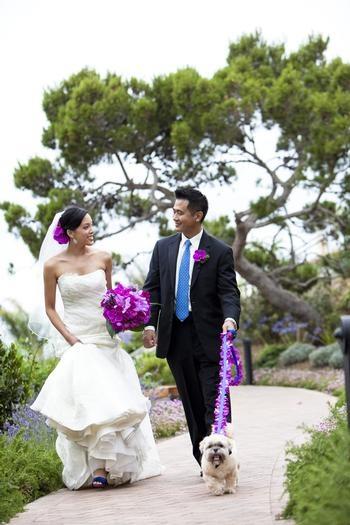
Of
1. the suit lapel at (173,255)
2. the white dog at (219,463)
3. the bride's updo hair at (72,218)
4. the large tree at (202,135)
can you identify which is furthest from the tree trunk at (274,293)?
the white dog at (219,463)

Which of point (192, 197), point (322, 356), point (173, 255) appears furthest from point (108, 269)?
point (322, 356)

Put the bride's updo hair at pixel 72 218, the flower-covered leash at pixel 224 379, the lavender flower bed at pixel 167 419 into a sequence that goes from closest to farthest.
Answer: the flower-covered leash at pixel 224 379 < the bride's updo hair at pixel 72 218 < the lavender flower bed at pixel 167 419

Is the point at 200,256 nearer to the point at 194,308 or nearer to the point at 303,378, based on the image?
the point at 194,308

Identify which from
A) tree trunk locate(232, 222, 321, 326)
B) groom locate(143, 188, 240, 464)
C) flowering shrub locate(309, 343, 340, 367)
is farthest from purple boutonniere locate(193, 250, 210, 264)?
tree trunk locate(232, 222, 321, 326)

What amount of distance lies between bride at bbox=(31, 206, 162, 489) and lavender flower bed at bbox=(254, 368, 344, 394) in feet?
31.1

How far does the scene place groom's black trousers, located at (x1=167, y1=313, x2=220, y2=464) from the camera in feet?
23.7

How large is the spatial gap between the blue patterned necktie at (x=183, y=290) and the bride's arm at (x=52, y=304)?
37.2 inches

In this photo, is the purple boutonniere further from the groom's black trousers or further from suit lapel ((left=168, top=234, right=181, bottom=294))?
the groom's black trousers

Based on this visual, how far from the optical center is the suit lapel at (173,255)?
24.2ft

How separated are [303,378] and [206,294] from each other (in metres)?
12.3

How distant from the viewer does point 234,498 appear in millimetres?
6477

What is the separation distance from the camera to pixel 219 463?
6367 mm

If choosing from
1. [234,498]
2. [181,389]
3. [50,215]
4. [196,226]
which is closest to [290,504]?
[234,498]

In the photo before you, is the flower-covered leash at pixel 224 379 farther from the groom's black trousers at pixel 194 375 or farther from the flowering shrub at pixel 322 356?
the flowering shrub at pixel 322 356
